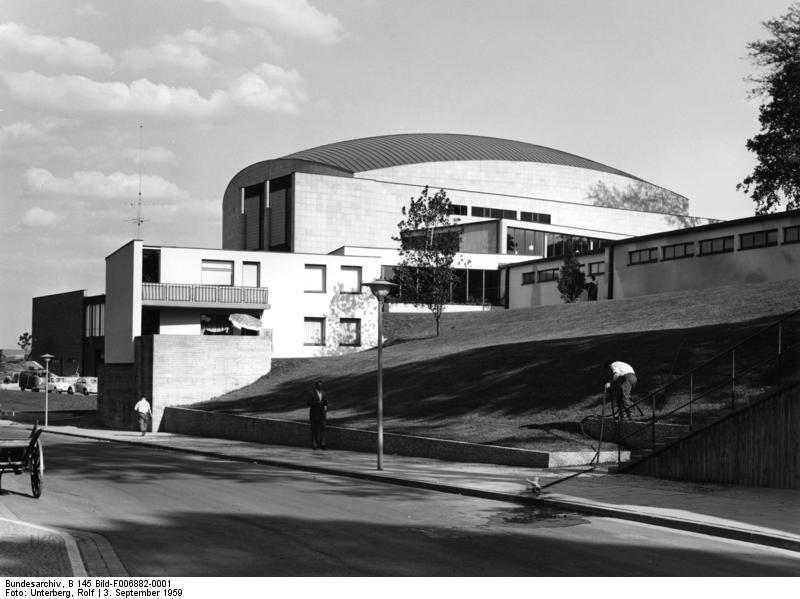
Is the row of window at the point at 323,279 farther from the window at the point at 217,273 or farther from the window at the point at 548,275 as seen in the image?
the window at the point at 548,275

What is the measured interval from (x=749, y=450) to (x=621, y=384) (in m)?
4.20

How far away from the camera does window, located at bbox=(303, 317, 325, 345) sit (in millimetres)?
52094

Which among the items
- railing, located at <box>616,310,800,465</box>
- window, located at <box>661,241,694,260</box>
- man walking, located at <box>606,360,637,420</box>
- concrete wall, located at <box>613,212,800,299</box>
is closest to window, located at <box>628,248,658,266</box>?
concrete wall, located at <box>613,212,800,299</box>

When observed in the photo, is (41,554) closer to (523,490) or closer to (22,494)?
(22,494)

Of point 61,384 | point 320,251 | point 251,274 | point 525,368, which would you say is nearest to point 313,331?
point 251,274

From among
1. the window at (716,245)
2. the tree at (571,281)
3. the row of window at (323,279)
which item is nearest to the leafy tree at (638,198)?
the tree at (571,281)

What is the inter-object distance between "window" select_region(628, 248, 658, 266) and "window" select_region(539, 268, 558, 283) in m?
7.66

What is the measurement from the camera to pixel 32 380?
253ft

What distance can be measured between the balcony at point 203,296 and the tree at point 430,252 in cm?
881

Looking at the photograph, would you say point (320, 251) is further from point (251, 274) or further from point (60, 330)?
point (60, 330)

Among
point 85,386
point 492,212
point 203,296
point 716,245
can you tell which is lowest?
point 85,386

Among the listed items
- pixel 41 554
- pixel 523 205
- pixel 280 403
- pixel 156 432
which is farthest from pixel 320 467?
pixel 523 205

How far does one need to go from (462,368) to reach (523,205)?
6081 centimetres

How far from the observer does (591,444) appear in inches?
799
